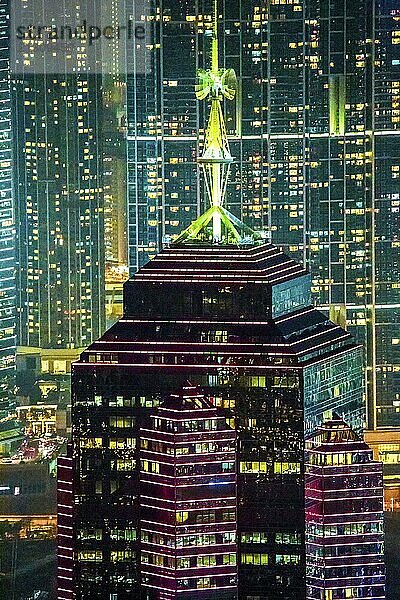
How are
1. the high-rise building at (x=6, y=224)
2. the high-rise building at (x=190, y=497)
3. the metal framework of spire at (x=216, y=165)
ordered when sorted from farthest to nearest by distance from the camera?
the high-rise building at (x=6, y=224), the metal framework of spire at (x=216, y=165), the high-rise building at (x=190, y=497)

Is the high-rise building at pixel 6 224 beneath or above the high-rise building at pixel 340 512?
above

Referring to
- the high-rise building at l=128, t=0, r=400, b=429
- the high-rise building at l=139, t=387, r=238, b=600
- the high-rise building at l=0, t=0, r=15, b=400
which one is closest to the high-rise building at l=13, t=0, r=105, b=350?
the high-rise building at l=0, t=0, r=15, b=400

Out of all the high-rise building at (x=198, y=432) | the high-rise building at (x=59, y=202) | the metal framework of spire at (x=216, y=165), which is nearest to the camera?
the high-rise building at (x=198, y=432)

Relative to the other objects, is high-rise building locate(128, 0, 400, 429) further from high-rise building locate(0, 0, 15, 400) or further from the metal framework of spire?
the metal framework of spire

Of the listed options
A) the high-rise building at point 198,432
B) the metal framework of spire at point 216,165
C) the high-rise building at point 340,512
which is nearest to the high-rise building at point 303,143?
the metal framework of spire at point 216,165

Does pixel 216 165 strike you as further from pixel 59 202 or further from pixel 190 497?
pixel 59 202

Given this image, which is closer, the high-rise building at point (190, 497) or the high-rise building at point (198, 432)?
the high-rise building at point (190, 497)

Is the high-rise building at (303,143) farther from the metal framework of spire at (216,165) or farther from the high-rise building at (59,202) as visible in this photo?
the metal framework of spire at (216,165)
